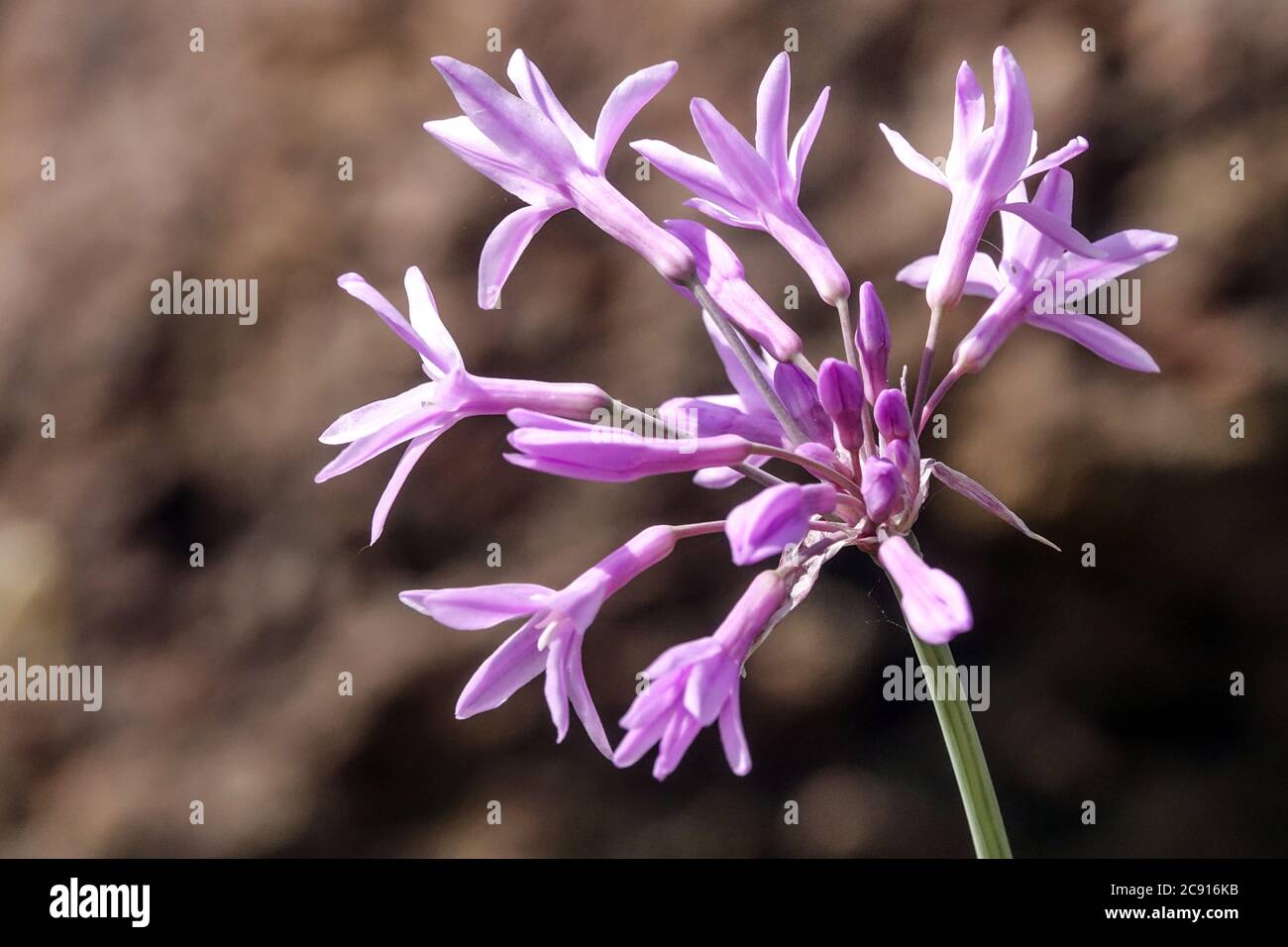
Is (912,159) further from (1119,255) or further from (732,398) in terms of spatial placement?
(732,398)

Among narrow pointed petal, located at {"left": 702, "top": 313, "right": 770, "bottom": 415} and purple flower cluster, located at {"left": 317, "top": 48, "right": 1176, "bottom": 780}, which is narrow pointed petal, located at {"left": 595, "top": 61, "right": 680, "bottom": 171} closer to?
purple flower cluster, located at {"left": 317, "top": 48, "right": 1176, "bottom": 780}

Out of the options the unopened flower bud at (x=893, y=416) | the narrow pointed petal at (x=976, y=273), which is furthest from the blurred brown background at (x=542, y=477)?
the unopened flower bud at (x=893, y=416)

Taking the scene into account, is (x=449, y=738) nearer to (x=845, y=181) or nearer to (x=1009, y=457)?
(x=1009, y=457)

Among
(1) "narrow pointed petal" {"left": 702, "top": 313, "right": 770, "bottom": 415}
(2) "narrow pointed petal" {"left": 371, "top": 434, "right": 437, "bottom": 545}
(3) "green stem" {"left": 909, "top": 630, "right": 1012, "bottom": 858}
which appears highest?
(1) "narrow pointed petal" {"left": 702, "top": 313, "right": 770, "bottom": 415}

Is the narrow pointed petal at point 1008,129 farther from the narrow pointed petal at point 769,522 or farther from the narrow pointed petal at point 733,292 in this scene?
the narrow pointed petal at point 769,522

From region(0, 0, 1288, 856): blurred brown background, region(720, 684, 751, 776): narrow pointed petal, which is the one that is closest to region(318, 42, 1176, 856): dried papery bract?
region(720, 684, 751, 776): narrow pointed petal
